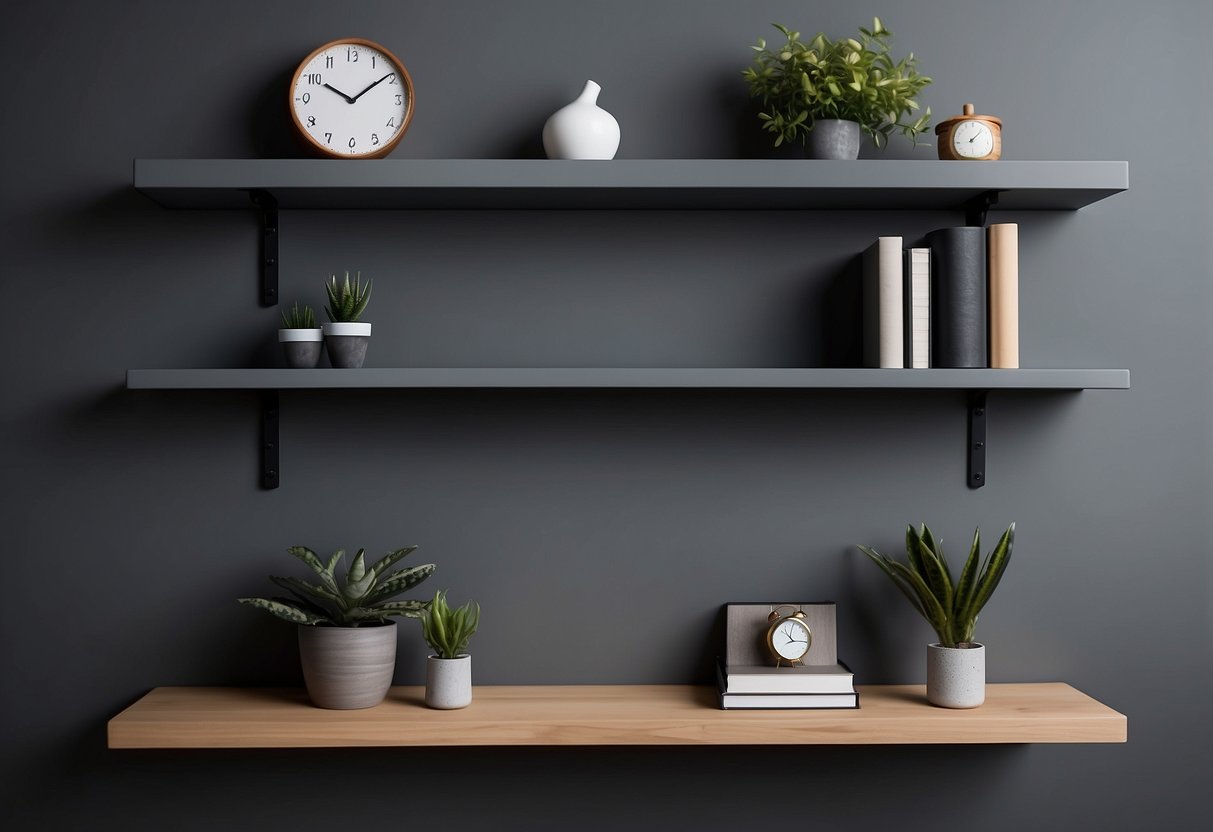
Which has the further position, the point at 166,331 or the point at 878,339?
the point at 166,331

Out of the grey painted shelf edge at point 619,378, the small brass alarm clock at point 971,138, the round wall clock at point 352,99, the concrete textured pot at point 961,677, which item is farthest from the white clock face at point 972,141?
the round wall clock at point 352,99

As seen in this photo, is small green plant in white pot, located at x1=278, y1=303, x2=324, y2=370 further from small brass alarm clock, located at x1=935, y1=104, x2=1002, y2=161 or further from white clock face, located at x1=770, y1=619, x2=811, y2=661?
small brass alarm clock, located at x1=935, y1=104, x2=1002, y2=161

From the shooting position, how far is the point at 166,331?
1640 mm

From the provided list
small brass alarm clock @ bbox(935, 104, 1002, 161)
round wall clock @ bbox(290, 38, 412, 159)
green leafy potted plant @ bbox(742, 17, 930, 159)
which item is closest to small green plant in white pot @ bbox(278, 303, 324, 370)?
round wall clock @ bbox(290, 38, 412, 159)

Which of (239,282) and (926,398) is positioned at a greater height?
(239,282)

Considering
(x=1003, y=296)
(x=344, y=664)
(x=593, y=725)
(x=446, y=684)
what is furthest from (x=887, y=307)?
(x=344, y=664)

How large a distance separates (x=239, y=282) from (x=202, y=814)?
2.93 ft

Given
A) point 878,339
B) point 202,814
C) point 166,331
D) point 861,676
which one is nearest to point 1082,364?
point 878,339

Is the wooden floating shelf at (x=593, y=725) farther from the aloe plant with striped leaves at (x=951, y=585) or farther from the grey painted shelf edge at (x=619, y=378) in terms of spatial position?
the grey painted shelf edge at (x=619, y=378)

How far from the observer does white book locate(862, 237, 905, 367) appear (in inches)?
59.2

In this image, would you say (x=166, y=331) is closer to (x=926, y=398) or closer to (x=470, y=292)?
(x=470, y=292)

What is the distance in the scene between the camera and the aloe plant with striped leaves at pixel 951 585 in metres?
1.52

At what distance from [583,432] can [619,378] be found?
220mm

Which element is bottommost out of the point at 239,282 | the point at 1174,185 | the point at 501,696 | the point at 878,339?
the point at 501,696
